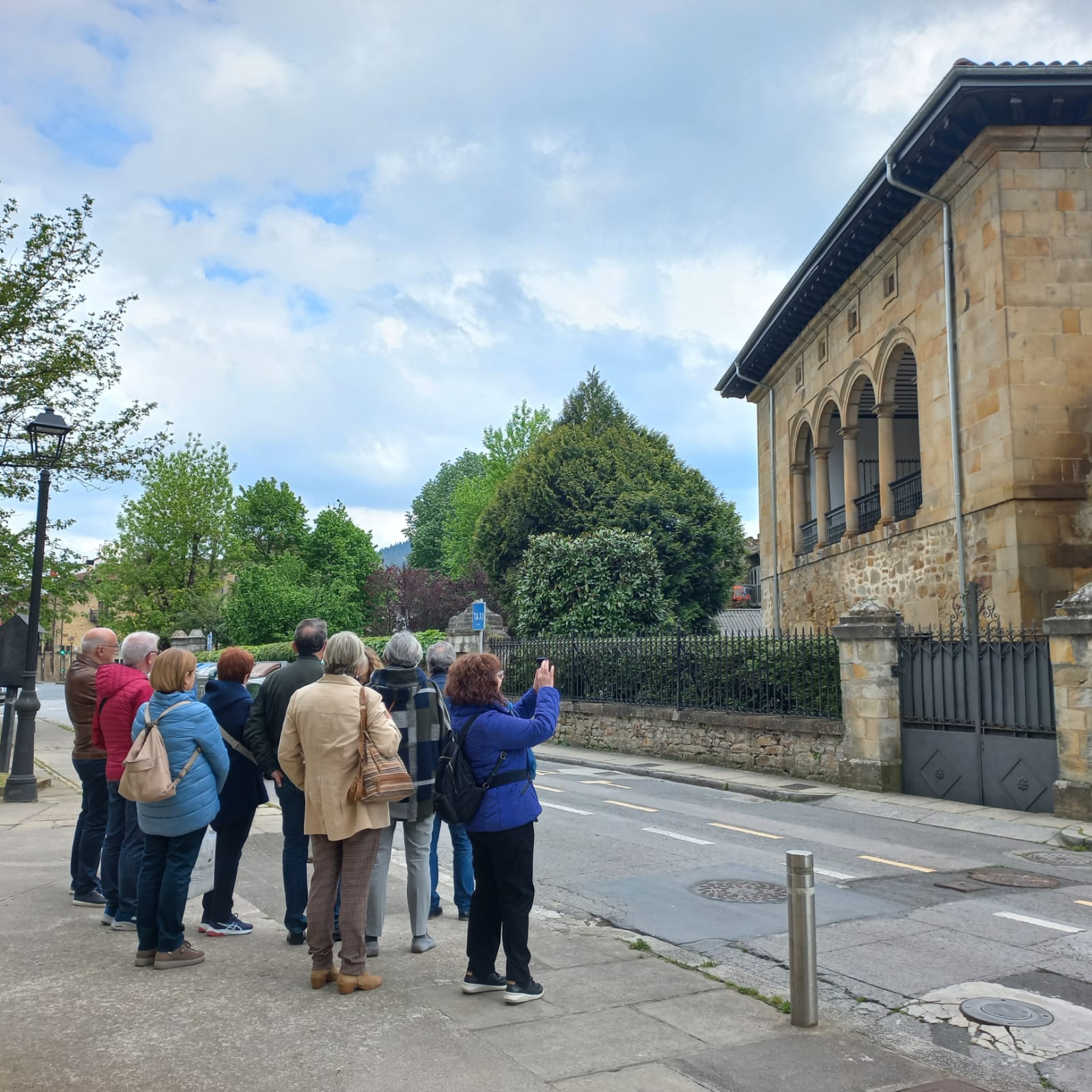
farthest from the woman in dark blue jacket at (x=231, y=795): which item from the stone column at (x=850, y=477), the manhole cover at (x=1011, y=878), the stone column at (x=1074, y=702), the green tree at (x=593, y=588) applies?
the green tree at (x=593, y=588)

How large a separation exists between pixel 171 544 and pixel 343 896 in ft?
152

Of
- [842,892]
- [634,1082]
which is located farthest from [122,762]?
[842,892]

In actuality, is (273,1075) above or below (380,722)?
below

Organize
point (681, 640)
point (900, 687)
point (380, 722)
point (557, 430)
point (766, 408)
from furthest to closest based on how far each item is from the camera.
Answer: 1. point (557, 430)
2. point (766, 408)
3. point (681, 640)
4. point (900, 687)
5. point (380, 722)

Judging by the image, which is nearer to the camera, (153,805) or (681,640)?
(153,805)

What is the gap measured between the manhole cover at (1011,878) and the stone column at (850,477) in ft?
45.5

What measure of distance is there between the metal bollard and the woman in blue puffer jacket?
316 centimetres

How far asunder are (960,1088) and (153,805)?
412 cm

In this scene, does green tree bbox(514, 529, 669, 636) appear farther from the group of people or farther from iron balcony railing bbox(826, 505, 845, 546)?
the group of people

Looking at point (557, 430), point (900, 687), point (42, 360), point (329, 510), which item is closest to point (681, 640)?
point (900, 687)

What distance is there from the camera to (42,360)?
14.5 metres

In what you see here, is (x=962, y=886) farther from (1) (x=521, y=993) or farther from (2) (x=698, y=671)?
(2) (x=698, y=671)

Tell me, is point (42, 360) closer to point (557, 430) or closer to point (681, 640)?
point (681, 640)

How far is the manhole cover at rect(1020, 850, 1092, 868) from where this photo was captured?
30.2 ft
